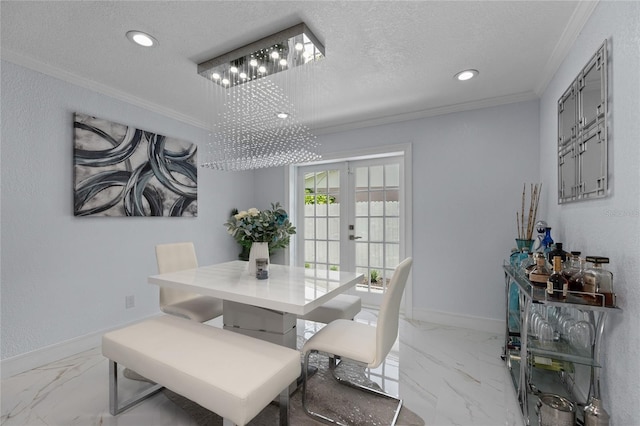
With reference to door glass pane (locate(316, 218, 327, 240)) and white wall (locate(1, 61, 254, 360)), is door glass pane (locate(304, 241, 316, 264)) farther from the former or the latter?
white wall (locate(1, 61, 254, 360))

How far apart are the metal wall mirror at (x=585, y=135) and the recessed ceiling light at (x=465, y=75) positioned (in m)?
0.66

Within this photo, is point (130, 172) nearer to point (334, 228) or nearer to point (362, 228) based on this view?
point (334, 228)

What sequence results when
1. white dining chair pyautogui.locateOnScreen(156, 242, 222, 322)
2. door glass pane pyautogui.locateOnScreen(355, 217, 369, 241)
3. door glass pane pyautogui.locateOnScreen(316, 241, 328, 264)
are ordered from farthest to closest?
1. door glass pane pyautogui.locateOnScreen(316, 241, 328, 264)
2. door glass pane pyautogui.locateOnScreen(355, 217, 369, 241)
3. white dining chair pyautogui.locateOnScreen(156, 242, 222, 322)

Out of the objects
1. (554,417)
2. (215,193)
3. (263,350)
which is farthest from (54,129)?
(554,417)

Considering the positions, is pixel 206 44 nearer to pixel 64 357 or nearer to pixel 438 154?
pixel 438 154

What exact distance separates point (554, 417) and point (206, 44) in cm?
302

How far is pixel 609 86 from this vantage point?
1.42 m

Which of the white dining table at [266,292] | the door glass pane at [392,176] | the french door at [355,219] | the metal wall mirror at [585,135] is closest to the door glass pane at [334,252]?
the french door at [355,219]

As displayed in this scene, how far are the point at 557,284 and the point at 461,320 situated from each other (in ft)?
6.03

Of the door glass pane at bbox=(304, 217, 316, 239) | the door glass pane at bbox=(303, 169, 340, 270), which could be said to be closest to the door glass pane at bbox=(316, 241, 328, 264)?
the door glass pane at bbox=(303, 169, 340, 270)

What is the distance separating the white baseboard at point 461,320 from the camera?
295 cm

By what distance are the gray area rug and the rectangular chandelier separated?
2317mm

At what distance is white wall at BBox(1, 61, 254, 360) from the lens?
86.0 inches

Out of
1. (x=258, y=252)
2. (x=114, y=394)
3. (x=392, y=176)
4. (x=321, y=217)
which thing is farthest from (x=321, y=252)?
(x=114, y=394)
